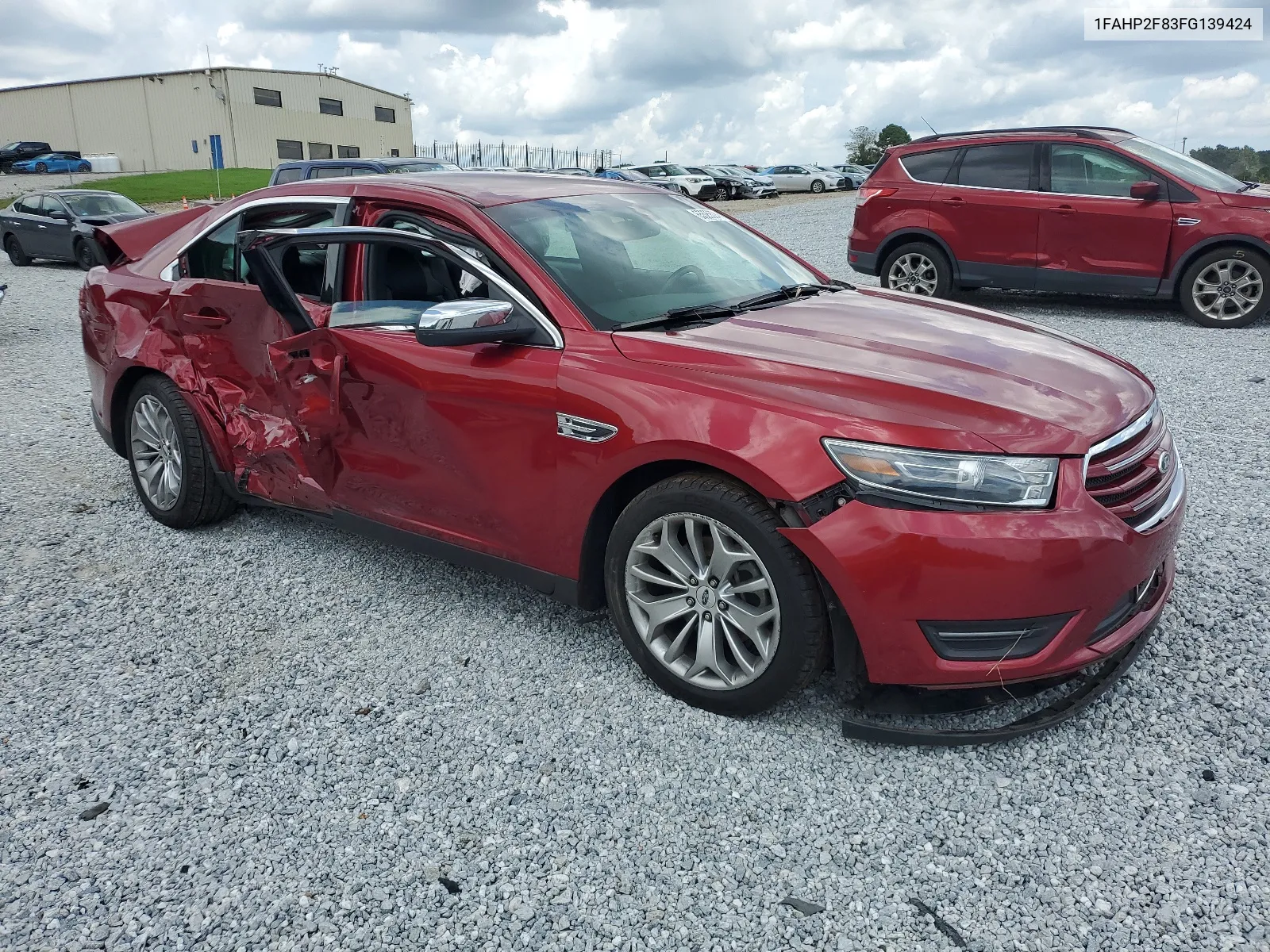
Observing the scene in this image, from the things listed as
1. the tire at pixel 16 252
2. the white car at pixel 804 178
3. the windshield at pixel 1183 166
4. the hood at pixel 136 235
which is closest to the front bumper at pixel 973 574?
the hood at pixel 136 235

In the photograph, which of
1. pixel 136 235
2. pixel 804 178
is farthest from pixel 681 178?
pixel 136 235

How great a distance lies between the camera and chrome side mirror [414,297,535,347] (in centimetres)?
315

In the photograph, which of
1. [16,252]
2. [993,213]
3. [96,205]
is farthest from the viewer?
[16,252]

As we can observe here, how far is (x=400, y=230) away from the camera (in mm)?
3588

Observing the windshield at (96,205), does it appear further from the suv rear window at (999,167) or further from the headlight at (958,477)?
the headlight at (958,477)

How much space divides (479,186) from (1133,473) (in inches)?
102

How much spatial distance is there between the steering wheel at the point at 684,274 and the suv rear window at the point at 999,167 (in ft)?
23.5

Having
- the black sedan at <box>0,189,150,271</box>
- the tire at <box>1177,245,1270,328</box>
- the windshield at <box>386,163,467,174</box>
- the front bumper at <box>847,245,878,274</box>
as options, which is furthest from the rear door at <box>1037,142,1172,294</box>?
the black sedan at <box>0,189,150,271</box>

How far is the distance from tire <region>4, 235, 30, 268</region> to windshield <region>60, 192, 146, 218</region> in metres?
1.54

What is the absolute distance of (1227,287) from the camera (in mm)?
9203

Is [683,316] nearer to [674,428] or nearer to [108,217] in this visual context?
[674,428]

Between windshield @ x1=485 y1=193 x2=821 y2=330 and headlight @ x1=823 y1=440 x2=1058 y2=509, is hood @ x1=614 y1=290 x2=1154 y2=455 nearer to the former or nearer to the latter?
headlight @ x1=823 y1=440 x2=1058 y2=509

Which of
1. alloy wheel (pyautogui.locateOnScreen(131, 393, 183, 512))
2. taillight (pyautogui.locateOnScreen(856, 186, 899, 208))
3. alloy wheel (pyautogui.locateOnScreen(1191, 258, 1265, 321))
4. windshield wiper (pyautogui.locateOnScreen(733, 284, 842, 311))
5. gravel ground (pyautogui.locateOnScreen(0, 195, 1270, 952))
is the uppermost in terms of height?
taillight (pyautogui.locateOnScreen(856, 186, 899, 208))

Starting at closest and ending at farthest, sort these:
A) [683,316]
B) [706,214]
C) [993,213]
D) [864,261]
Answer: [683,316] → [706,214] → [993,213] → [864,261]
